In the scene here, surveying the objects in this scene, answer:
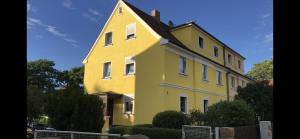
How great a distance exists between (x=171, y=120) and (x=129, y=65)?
890cm

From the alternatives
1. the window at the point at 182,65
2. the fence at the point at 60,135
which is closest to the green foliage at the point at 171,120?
the window at the point at 182,65

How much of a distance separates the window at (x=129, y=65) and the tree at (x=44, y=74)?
92.0 feet

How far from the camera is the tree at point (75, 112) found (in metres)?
13.3

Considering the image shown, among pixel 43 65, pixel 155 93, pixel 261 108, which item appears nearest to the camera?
pixel 155 93

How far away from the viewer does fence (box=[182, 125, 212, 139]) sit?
40.1 ft

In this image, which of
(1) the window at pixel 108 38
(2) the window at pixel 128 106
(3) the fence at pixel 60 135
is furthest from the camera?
(1) the window at pixel 108 38

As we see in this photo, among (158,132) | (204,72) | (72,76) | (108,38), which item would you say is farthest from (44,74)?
(158,132)

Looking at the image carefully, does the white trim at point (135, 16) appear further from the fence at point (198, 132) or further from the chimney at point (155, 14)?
the fence at point (198, 132)

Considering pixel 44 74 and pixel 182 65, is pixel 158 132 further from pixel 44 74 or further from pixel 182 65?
pixel 44 74

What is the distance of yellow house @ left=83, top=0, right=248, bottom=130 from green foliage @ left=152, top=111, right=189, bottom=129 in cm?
423

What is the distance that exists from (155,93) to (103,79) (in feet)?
21.1

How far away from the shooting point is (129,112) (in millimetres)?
23391

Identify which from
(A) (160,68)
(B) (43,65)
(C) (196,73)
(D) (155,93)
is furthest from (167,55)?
(B) (43,65)
